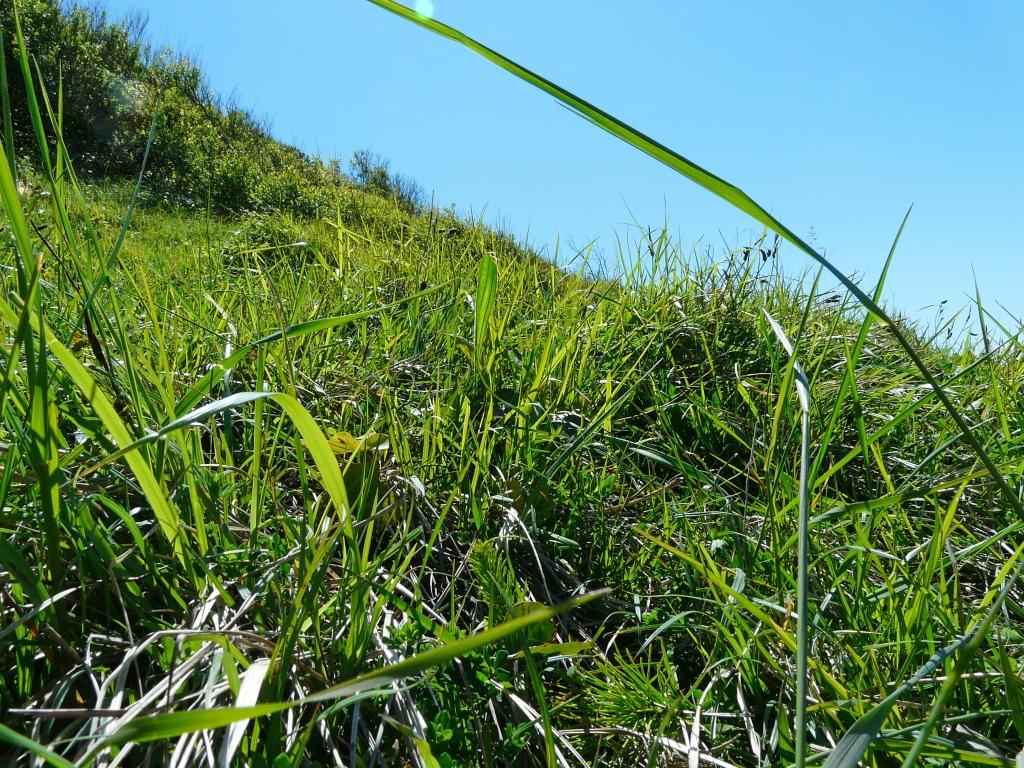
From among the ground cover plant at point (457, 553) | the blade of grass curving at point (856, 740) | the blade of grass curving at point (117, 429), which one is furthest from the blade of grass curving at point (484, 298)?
the blade of grass curving at point (856, 740)

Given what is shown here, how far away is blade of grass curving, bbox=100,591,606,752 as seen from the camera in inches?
14.5

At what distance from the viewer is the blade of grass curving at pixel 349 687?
0.37m

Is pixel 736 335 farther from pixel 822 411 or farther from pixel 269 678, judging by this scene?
pixel 269 678

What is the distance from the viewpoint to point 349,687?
1.35 ft

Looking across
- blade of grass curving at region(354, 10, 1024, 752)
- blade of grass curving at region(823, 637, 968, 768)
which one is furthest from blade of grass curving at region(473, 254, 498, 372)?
blade of grass curving at region(823, 637, 968, 768)

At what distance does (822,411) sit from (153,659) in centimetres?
164

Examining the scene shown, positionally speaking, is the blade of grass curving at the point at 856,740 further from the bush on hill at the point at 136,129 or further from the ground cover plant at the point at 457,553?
the bush on hill at the point at 136,129

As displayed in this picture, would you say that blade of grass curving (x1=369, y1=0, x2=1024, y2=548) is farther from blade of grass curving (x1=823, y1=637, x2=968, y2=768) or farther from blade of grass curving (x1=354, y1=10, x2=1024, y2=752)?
blade of grass curving (x1=823, y1=637, x2=968, y2=768)

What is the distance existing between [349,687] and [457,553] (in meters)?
0.88

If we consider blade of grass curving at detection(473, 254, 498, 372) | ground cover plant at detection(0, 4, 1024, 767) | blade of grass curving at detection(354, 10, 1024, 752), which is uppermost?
blade of grass curving at detection(354, 10, 1024, 752)

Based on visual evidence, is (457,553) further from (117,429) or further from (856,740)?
(856,740)

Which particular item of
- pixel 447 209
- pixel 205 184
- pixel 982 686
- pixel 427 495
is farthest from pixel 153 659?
pixel 205 184

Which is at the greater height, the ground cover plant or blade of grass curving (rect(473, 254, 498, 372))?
blade of grass curving (rect(473, 254, 498, 372))

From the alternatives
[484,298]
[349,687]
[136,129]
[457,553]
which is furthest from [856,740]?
[136,129]
